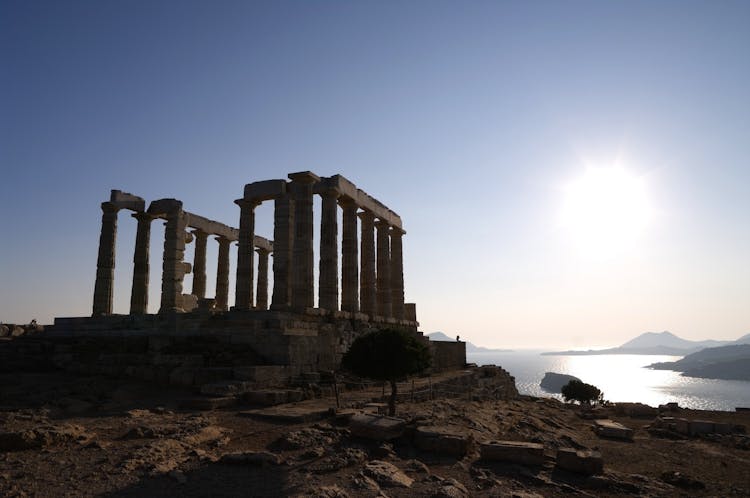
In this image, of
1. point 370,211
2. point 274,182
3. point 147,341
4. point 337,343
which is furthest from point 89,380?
point 370,211

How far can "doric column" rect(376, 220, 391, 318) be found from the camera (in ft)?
118

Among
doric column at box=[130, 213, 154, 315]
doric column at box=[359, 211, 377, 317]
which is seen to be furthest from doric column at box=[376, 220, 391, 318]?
doric column at box=[130, 213, 154, 315]

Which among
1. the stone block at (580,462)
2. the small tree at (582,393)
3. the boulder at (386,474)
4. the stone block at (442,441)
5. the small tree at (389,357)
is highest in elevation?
the small tree at (389,357)

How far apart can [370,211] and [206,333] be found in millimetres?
13940

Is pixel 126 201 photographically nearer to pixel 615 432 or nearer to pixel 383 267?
pixel 383 267

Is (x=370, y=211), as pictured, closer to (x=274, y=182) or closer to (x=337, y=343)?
(x=274, y=182)

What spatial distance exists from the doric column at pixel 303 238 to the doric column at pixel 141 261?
11187mm

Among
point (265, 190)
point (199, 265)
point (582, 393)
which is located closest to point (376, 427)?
point (265, 190)

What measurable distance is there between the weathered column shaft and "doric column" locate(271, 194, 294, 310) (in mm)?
8944

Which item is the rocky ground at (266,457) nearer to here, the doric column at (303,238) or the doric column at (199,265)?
the doric column at (303,238)

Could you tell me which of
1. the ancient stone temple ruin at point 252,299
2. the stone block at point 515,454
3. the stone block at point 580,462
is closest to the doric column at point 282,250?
the ancient stone temple ruin at point 252,299

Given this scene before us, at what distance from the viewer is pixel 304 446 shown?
11.6 metres

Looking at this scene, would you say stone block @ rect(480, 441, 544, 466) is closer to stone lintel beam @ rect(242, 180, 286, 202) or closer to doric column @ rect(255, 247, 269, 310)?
stone lintel beam @ rect(242, 180, 286, 202)

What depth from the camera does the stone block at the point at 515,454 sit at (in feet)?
39.3
